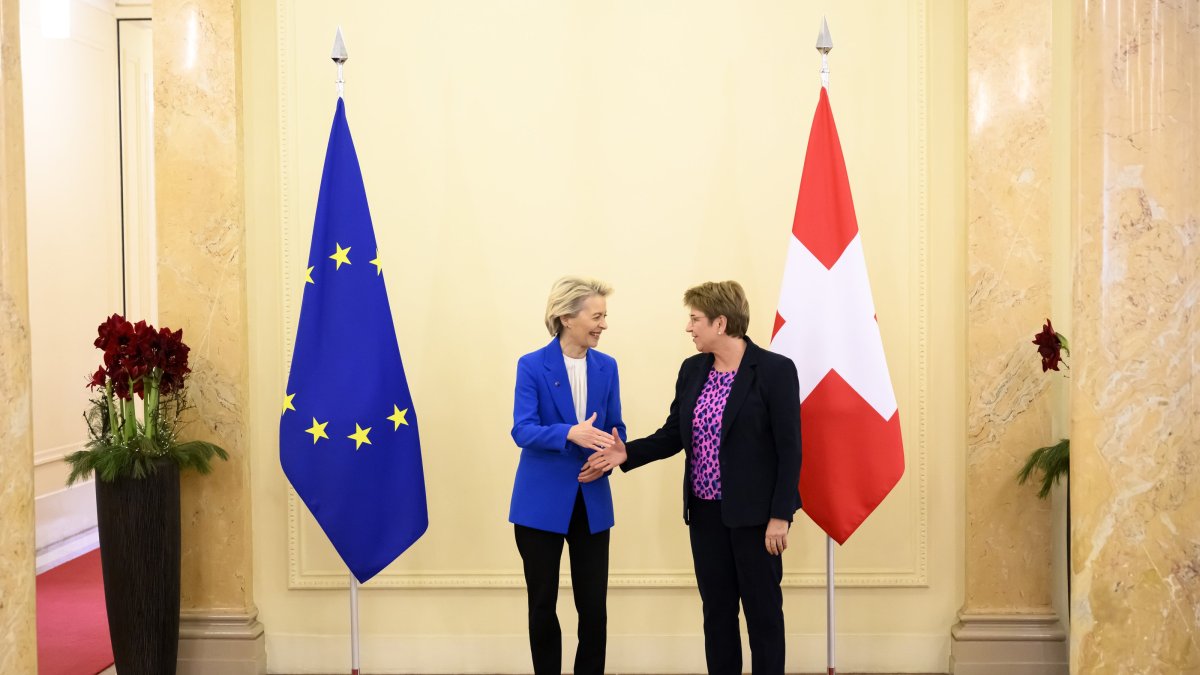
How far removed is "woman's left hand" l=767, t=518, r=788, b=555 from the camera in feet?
10.6

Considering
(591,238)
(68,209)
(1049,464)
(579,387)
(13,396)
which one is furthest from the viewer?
(68,209)

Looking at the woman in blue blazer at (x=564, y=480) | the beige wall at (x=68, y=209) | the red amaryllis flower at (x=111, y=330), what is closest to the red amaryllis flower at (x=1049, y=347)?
the woman in blue blazer at (x=564, y=480)

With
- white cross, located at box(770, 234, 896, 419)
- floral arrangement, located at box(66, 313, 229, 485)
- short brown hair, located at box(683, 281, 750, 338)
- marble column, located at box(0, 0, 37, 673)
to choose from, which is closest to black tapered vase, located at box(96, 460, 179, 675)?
floral arrangement, located at box(66, 313, 229, 485)

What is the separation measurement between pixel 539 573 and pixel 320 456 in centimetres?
98

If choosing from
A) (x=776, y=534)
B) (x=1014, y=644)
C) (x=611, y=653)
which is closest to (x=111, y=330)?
(x=611, y=653)

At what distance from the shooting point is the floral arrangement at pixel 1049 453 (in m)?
3.77

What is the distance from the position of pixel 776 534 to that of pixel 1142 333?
131 centimetres

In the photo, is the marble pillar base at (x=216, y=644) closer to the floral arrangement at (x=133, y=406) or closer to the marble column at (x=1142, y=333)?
the floral arrangement at (x=133, y=406)

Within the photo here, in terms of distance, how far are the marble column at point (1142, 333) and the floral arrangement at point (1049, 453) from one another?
1.34m

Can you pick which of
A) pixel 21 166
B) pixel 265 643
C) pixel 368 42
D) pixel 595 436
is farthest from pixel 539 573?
pixel 368 42

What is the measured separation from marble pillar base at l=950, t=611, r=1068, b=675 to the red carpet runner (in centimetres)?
391

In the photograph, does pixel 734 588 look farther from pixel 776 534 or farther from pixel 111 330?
pixel 111 330

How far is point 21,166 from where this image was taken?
9.30 feet

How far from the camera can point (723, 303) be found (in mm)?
3293
